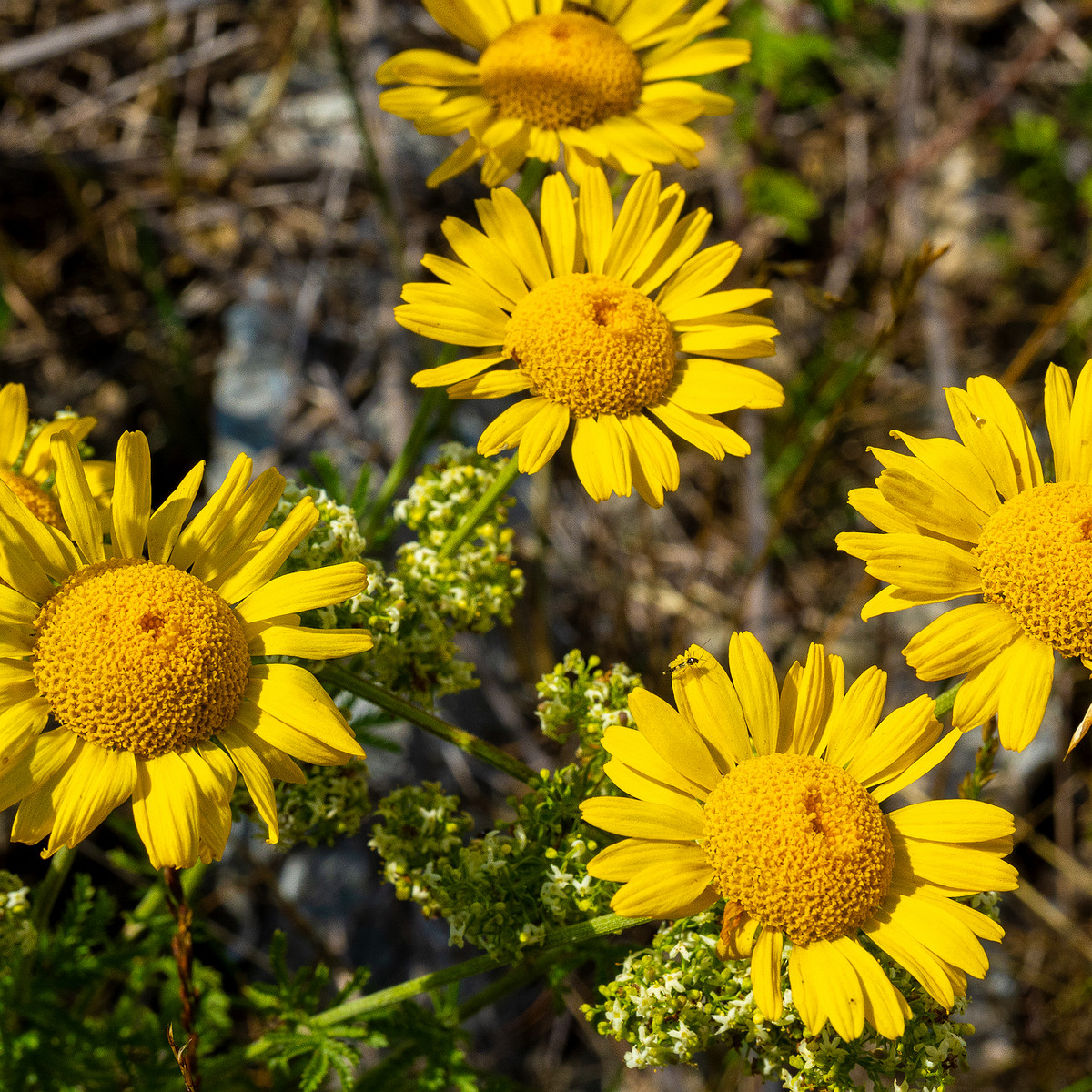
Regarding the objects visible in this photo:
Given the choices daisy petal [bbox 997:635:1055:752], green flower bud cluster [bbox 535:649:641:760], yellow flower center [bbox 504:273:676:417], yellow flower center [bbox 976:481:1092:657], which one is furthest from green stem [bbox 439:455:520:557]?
daisy petal [bbox 997:635:1055:752]

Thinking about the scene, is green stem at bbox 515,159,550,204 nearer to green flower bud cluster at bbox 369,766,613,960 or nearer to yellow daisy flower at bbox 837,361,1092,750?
yellow daisy flower at bbox 837,361,1092,750

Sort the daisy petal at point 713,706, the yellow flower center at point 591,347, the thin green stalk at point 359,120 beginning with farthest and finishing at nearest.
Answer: the thin green stalk at point 359,120 < the yellow flower center at point 591,347 < the daisy petal at point 713,706

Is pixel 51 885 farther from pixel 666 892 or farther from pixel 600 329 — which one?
pixel 600 329

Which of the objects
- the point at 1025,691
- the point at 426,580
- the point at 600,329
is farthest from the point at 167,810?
the point at 1025,691

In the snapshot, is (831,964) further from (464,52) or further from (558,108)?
(464,52)

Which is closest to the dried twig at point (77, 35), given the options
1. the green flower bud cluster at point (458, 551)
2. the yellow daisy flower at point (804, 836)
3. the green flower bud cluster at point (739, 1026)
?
the green flower bud cluster at point (458, 551)

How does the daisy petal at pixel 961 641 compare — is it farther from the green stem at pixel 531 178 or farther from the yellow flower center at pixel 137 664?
the green stem at pixel 531 178
